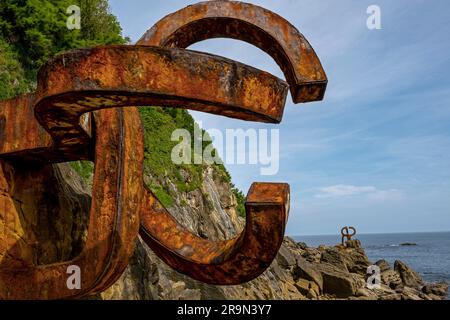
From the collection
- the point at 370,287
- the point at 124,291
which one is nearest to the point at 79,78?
the point at 124,291

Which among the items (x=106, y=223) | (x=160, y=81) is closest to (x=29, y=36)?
(x=106, y=223)

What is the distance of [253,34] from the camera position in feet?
8.62

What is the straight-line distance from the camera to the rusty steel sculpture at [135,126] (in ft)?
4.90

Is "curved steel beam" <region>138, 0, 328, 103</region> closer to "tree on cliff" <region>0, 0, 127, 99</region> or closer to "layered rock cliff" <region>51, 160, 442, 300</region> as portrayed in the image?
"layered rock cliff" <region>51, 160, 442, 300</region>

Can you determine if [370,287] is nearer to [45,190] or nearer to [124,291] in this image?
[124,291]

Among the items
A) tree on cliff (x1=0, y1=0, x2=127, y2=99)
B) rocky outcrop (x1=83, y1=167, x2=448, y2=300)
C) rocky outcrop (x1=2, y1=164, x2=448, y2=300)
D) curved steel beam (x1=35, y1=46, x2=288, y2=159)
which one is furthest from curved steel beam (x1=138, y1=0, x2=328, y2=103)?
tree on cliff (x1=0, y1=0, x2=127, y2=99)

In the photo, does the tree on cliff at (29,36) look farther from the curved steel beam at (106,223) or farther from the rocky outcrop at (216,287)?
the curved steel beam at (106,223)

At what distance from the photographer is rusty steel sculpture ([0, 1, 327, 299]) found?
149cm

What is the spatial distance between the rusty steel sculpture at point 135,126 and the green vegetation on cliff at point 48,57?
23.7 feet

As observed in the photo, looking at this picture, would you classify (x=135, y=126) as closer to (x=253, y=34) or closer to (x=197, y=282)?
(x=253, y=34)

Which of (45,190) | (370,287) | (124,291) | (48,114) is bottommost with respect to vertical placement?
(370,287)

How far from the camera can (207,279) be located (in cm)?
249

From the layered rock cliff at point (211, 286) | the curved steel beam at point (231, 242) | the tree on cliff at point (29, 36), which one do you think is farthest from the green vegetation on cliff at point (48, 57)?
the curved steel beam at point (231, 242)
